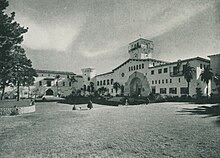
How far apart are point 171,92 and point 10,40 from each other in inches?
1281

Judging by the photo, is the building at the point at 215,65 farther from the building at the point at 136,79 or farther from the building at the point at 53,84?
Result: the building at the point at 53,84

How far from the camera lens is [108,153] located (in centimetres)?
664

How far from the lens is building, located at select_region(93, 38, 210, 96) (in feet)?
110

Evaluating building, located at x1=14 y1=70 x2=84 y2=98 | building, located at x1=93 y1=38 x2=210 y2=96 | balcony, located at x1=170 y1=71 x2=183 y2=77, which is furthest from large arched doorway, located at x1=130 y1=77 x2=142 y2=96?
building, located at x1=14 y1=70 x2=84 y2=98

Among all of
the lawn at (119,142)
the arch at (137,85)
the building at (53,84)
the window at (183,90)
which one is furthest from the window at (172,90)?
the building at (53,84)

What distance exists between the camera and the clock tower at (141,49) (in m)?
55.3

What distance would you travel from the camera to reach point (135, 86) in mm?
49250

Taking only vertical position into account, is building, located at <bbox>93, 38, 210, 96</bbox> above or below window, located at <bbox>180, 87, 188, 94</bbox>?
above

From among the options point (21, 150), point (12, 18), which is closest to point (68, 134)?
point (21, 150)

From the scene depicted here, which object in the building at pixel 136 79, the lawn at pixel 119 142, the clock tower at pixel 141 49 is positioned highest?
the clock tower at pixel 141 49

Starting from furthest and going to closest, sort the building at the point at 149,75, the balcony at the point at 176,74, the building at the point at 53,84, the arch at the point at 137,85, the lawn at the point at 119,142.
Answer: the building at the point at 53,84 → the arch at the point at 137,85 → the balcony at the point at 176,74 → the building at the point at 149,75 → the lawn at the point at 119,142

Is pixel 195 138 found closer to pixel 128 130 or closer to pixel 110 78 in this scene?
pixel 128 130

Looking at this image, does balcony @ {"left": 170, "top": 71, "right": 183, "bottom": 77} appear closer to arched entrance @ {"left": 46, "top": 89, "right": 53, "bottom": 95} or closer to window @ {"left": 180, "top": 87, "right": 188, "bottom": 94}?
window @ {"left": 180, "top": 87, "right": 188, "bottom": 94}

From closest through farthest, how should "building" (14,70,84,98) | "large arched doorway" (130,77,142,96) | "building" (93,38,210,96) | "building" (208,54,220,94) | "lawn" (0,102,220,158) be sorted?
"lawn" (0,102,220,158) → "building" (208,54,220,94) → "building" (93,38,210,96) → "large arched doorway" (130,77,142,96) → "building" (14,70,84,98)
